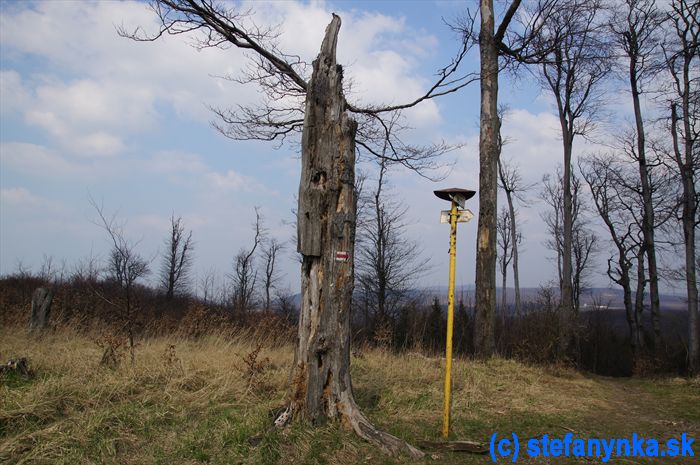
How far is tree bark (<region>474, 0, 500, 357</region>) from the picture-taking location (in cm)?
1100

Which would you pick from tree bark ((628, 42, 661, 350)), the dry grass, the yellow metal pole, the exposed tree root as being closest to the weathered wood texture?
the dry grass

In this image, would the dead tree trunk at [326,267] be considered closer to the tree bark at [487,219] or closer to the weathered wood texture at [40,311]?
the tree bark at [487,219]

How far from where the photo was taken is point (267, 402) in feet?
19.5

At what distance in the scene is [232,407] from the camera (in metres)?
5.76

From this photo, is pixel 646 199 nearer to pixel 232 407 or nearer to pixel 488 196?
pixel 488 196

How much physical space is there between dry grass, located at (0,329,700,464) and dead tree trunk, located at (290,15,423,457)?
256 mm

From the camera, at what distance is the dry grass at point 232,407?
433 cm

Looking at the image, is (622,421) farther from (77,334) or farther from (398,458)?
(77,334)

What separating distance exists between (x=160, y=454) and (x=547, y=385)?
7.29 m

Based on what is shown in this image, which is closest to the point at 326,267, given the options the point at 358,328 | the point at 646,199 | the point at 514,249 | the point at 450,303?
the point at 450,303

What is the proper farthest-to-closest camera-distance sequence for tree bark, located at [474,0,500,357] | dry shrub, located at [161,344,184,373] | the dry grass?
tree bark, located at [474,0,500,357]
dry shrub, located at [161,344,184,373]
the dry grass

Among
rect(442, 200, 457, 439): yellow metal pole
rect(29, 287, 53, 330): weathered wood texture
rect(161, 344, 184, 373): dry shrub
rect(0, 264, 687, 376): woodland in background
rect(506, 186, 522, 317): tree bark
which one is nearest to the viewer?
rect(442, 200, 457, 439): yellow metal pole

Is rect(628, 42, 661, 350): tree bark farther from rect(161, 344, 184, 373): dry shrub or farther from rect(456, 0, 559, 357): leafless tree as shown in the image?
rect(161, 344, 184, 373): dry shrub

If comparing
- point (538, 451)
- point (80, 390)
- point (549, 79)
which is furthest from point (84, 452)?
point (549, 79)
